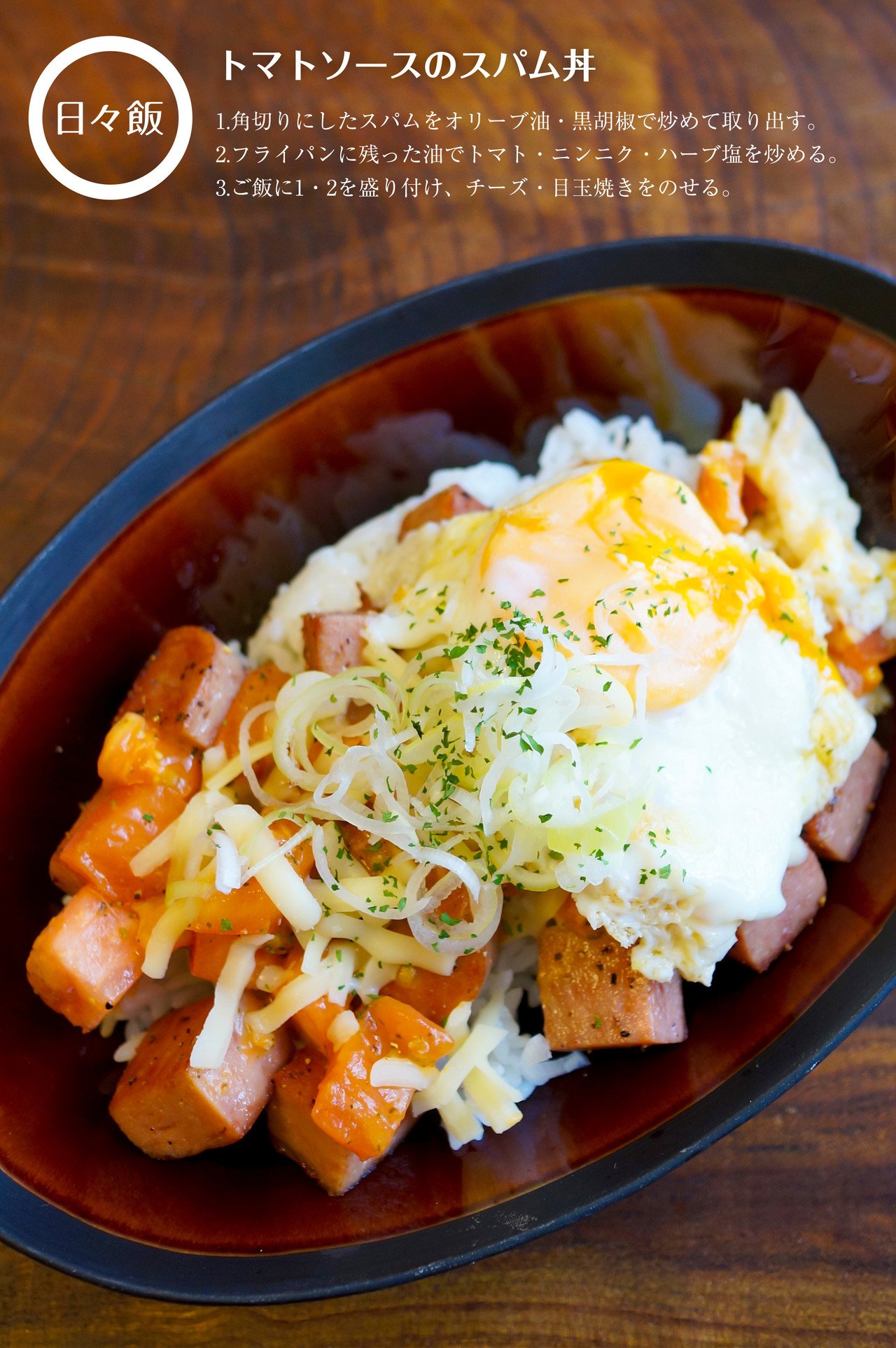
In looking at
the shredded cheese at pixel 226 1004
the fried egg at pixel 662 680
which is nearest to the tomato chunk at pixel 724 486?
the fried egg at pixel 662 680

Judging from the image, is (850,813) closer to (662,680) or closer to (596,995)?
(662,680)

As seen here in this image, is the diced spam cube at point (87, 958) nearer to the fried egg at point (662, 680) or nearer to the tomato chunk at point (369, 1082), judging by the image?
the tomato chunk at point (369, 1082)

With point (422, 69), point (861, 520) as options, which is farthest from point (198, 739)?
point (422, 69)

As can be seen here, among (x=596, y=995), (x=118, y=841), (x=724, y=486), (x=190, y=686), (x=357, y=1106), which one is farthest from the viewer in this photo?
(x=724, y=486)

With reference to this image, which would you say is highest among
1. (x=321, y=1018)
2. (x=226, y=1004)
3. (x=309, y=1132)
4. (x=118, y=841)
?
(x=118, y=841)

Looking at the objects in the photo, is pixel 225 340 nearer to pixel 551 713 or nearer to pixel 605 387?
pixel 605 387

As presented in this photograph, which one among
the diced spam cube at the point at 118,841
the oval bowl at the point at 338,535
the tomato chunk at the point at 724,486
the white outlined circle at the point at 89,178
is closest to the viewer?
the oval bowl at the point at 338,535

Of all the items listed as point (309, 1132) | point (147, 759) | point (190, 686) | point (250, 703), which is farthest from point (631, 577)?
point (309, 1132)
